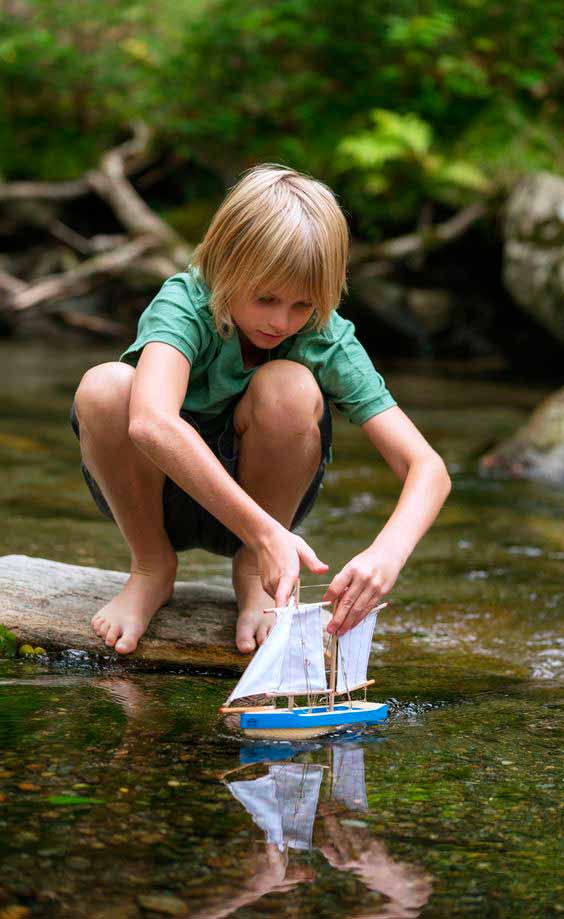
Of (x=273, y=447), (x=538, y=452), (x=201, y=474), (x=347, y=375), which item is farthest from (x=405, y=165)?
(x=201, y=474)

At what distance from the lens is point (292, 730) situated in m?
2.15

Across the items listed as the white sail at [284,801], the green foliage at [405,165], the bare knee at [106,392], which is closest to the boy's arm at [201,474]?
the bare knee at [106,392]

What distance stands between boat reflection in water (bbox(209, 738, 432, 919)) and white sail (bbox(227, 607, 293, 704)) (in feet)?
0.38

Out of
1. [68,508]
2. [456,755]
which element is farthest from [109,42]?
[456,755]

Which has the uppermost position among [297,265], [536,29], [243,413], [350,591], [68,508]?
[536,29]

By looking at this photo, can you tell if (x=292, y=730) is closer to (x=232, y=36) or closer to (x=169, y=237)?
(x=169, y=237)

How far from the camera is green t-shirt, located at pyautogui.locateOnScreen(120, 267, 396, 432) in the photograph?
2.51 metres

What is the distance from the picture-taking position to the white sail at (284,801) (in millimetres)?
1701

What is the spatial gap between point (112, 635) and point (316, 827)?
0.99 meters

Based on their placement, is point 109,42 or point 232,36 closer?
point 232,36

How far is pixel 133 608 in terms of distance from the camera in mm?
2668

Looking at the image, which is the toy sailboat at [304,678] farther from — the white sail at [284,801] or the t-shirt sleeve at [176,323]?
the t-shirt sleeve at [176,323]

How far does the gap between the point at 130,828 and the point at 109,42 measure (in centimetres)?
1313

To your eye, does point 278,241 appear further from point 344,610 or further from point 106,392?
point 344,610
